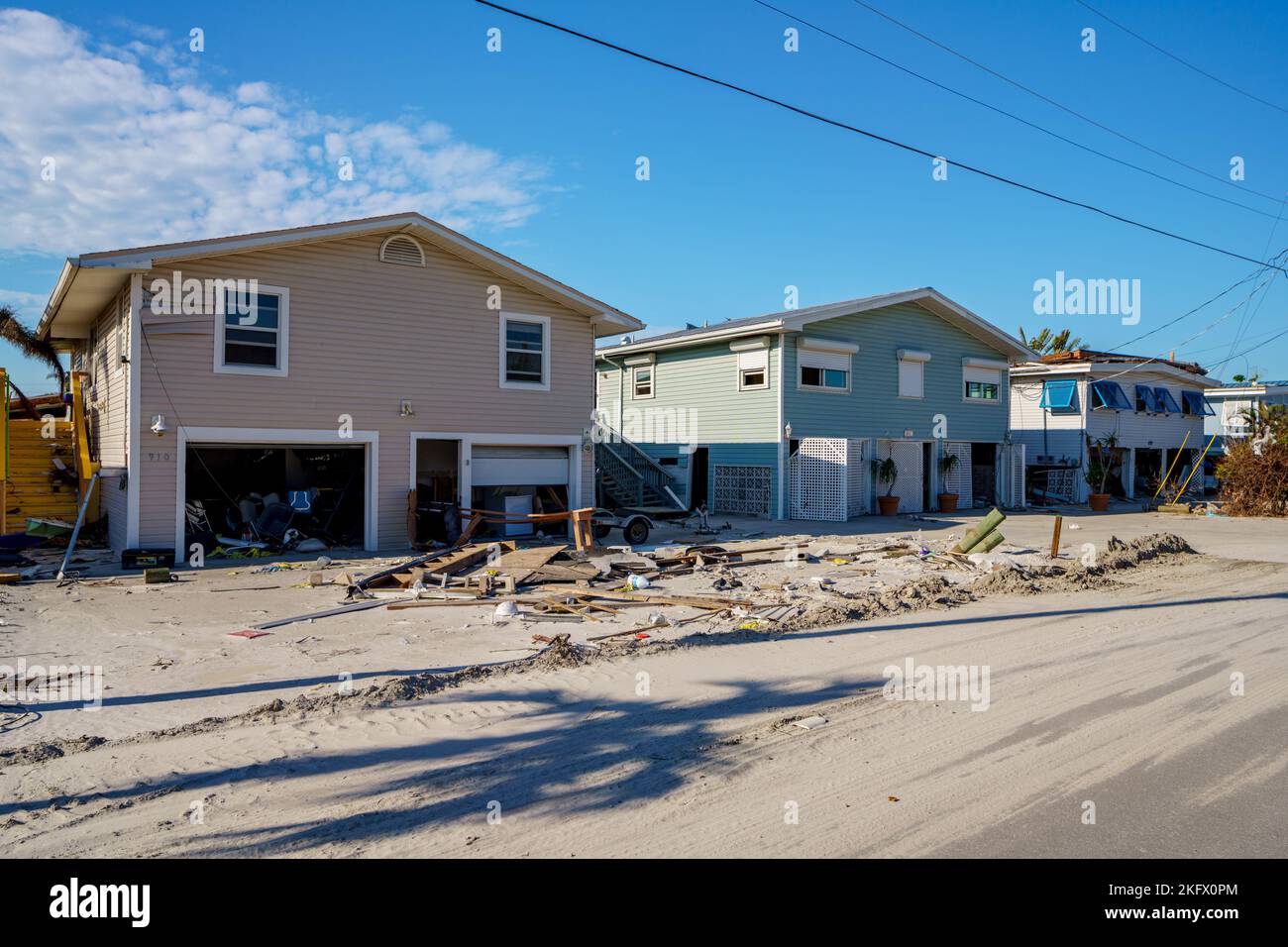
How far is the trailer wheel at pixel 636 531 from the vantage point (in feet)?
58.6

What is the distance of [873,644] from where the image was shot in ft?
29.1

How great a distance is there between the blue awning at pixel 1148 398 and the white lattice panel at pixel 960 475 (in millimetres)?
11583

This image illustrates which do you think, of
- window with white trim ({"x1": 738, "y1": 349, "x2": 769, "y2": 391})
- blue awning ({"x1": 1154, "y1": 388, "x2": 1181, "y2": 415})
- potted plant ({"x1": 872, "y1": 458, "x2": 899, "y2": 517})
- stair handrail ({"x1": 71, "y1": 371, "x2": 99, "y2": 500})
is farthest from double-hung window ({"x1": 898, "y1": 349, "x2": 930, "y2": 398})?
stair handrail ({"x1": 71, "y1": 371, "x2": 99, "y2": 500})

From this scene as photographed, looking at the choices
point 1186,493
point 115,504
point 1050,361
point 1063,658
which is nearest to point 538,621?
point 1063,658

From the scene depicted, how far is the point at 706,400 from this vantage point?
2745cm

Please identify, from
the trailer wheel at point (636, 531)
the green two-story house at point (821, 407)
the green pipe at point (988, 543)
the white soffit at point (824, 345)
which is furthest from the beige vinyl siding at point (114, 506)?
the white soffit at point (824, 345)

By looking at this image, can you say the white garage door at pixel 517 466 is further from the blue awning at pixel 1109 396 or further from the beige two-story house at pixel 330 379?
the blue awning at pixel 1109 396

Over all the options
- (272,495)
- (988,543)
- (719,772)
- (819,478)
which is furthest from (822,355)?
(719,772)

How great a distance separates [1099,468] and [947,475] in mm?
6638

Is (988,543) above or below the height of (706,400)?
below

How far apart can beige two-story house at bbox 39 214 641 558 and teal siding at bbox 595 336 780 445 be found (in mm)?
6609

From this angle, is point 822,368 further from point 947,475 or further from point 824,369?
point 947,475
